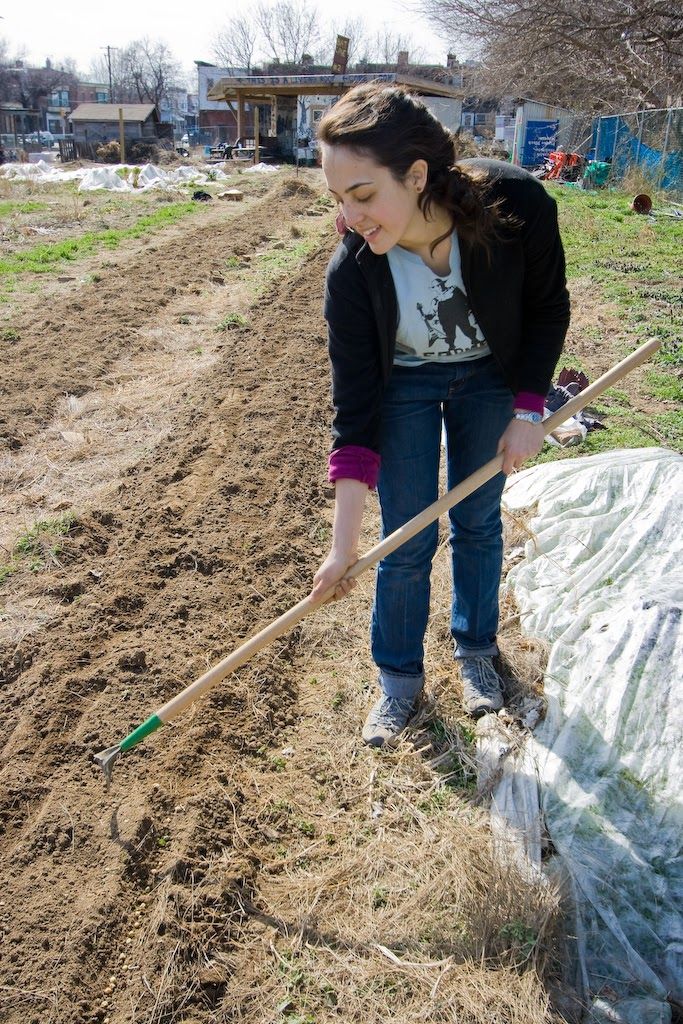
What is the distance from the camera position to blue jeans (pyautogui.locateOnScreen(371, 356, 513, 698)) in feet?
7.60

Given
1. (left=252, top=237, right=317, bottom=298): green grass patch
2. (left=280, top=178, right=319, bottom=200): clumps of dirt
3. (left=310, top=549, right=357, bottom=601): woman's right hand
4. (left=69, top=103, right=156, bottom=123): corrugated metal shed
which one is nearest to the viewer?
(left=310, top=549, right=357, bottom=601): woman's right hand

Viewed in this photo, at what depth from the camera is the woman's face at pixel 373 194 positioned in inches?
74.5

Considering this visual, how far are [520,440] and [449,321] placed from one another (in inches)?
14.9

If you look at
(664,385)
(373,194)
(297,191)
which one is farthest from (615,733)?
(297,191)

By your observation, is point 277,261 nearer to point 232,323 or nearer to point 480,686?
point 232,323

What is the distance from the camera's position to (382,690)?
2.77m

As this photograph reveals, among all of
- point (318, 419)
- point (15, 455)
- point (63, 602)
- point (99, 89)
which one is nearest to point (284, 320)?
point (318, 419)

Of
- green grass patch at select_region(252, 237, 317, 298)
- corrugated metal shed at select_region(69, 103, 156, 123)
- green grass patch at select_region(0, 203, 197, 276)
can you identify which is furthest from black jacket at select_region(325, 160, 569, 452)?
corrugated metal shed at select_region(69, 103, 156, 123)

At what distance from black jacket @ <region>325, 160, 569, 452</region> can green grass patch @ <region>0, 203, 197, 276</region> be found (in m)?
9.02

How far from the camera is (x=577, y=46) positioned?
22.6m

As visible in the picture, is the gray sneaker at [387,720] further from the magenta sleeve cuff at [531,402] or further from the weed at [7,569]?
the weed at [7,569]

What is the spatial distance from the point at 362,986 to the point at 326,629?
1507 millimetres

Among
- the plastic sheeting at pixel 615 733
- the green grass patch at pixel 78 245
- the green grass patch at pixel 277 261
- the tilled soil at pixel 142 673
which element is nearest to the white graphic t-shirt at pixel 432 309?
the plastic sheeting at pixel 615 733

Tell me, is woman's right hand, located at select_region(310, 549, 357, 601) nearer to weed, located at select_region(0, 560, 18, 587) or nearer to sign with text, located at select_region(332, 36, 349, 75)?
weed, located at select_region(0, 560, 18, 587)
